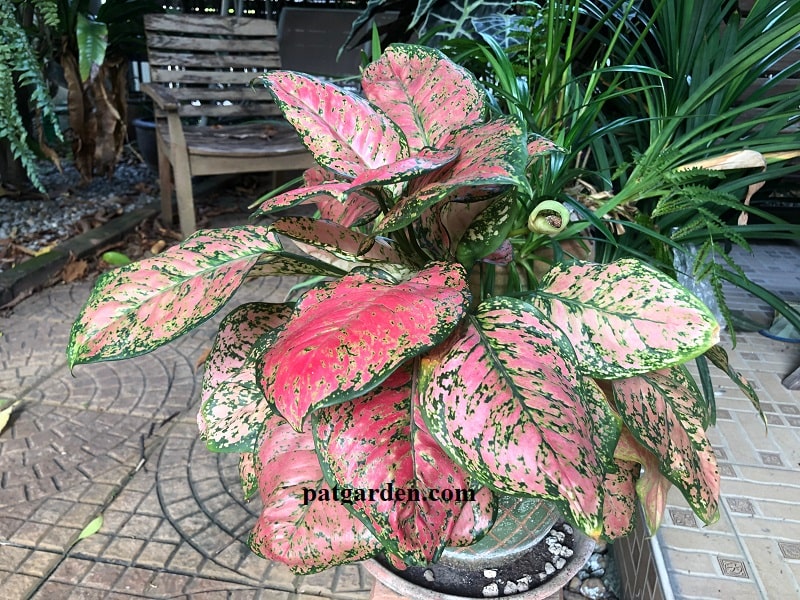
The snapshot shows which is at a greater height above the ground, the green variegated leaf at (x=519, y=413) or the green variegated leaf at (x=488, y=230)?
the green variegated leaf at (x=488, y=230)

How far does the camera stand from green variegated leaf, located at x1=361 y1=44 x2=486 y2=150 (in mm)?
743

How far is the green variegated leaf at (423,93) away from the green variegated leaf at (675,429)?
38 centimetres

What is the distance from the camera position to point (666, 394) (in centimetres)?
71

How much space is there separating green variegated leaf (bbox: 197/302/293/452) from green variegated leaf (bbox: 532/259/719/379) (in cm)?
37

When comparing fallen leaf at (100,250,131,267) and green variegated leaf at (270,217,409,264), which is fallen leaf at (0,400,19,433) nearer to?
fallen leaf at (100,250,131,267)

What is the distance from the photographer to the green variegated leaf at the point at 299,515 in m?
0.71

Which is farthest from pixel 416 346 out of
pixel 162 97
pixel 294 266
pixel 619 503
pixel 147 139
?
pixel 147 139

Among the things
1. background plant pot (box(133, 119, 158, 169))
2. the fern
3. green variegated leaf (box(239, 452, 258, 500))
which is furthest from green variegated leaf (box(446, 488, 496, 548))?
background plant pot (box(133, 119, 158, 169))

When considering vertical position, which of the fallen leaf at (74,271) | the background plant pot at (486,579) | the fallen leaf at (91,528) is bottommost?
the fallen leaf at (74,271)

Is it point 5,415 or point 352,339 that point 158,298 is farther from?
point 5,415

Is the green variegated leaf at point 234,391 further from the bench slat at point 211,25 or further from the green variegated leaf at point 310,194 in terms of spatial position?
the bench slat at point 211,25

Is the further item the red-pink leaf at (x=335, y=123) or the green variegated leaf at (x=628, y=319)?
the red-pink leaf at (x=335, y=123)

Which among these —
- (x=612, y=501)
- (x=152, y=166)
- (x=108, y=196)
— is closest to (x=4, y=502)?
(x=612, y=501)

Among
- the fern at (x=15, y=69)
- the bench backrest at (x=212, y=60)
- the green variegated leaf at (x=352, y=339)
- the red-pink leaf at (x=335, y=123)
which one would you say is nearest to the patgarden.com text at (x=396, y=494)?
the green variegated leaf at (x=352, y=339)
